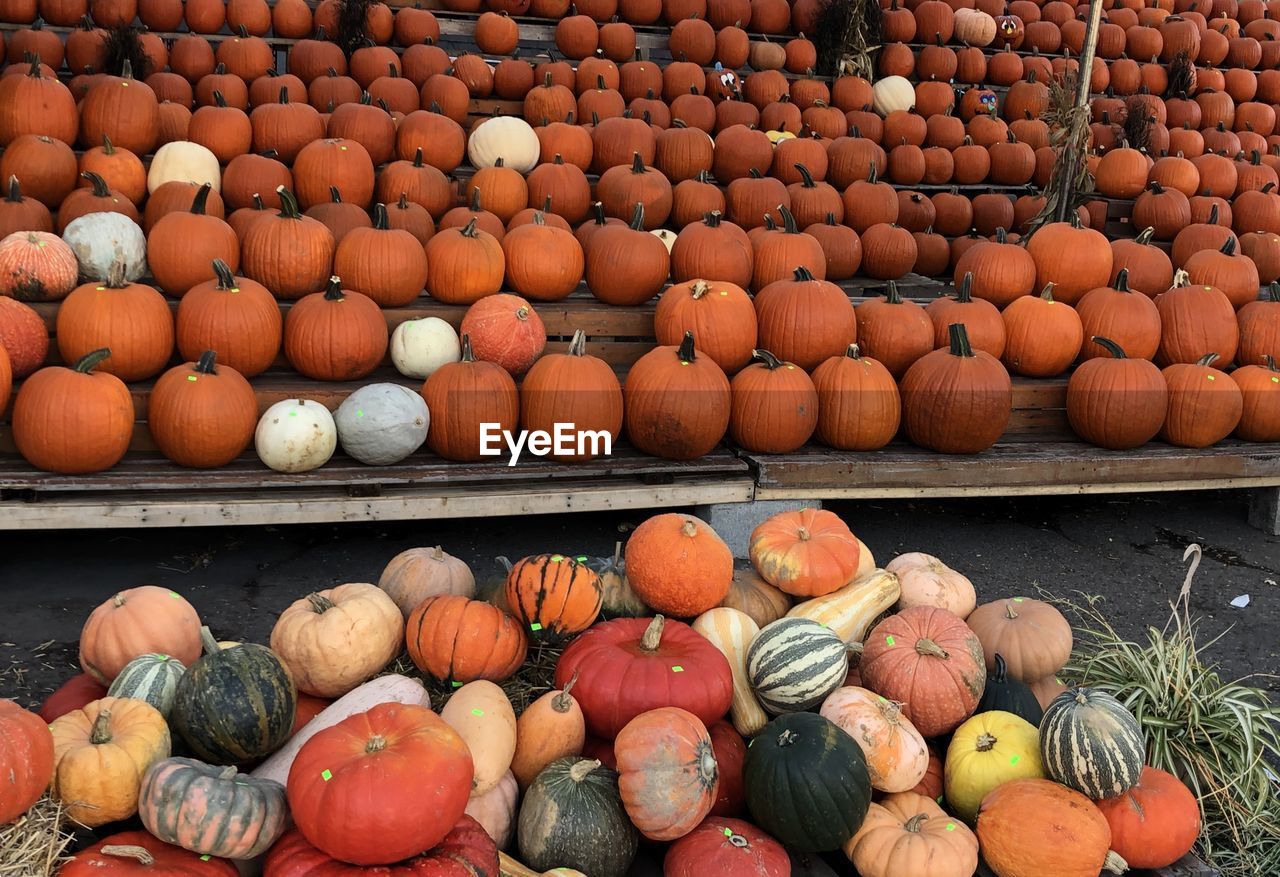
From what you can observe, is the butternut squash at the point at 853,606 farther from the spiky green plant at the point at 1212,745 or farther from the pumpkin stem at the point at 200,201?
the pumpkin stem at the point at 200,201

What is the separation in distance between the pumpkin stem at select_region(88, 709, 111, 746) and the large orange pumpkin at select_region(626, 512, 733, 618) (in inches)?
50.3

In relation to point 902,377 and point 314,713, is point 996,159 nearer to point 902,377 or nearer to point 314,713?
point 902,377

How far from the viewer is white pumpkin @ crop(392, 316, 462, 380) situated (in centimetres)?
460

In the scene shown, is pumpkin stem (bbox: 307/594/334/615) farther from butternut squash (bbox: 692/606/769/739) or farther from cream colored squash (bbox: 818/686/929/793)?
cream colored squash (bbox: 818/686/929/793)

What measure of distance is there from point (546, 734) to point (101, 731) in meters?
0.87

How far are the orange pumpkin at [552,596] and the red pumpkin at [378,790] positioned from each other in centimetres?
67

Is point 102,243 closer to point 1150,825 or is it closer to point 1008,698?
point 1008,698

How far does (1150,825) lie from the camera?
224 cm

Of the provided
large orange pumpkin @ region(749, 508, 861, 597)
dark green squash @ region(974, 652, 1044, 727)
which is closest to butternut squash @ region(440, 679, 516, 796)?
large orange pumpkin @ region(749, 508, 861, 597)

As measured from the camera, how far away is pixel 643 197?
5.70m

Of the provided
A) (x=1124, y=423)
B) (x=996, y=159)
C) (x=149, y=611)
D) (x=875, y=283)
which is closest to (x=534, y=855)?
(x=149, y=611)

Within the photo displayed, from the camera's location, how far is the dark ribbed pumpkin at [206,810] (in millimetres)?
1827

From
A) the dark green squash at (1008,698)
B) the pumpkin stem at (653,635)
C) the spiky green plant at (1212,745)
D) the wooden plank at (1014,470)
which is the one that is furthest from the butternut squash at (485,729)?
the wooden plank at (1014,470)

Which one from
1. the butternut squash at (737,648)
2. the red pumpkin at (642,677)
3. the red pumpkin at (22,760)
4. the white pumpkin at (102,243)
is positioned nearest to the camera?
the red pumpkin at (22,760)
